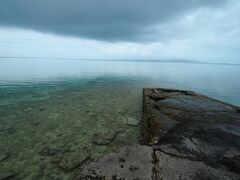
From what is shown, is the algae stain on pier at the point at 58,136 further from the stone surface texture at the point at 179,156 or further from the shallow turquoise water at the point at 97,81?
the shallow turquoise water at the point at 97,81

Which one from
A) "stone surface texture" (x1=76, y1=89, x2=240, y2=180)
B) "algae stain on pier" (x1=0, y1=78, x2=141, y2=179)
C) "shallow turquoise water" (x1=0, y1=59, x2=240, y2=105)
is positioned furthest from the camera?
"shallow turquoise water" (x1=0, y1=59, x2=240, y2=105)

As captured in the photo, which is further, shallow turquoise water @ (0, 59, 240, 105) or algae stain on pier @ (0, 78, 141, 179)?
shallow turquoise water @ (0, 59, 240, 105)

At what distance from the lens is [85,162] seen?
443 centimetres

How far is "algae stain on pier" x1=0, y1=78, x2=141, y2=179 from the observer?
4184mm

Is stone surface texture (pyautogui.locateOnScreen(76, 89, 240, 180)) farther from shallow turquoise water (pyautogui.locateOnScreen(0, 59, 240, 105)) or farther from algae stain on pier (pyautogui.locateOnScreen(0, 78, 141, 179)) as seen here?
shallow turquoise water (pyautogui.locateOnScreen(0, 59, 240, 105))

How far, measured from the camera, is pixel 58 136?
585 cm

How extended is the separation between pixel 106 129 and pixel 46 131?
104 inches

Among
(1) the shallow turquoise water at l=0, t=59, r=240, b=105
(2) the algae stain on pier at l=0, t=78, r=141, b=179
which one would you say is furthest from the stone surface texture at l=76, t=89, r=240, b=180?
(1) the shallow turquoise water at l=0, t=59, r=240, b=105

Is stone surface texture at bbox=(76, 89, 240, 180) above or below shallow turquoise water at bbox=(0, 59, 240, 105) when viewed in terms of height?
above

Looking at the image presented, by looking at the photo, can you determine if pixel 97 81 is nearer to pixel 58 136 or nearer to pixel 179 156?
pixel 58 136

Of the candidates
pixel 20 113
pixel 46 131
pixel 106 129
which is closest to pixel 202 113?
pixel 106 129

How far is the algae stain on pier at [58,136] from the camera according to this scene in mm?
4184

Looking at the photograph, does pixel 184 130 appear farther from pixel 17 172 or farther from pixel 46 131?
pixel 46 131

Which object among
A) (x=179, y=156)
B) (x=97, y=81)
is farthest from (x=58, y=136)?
(x=97, y=81)
